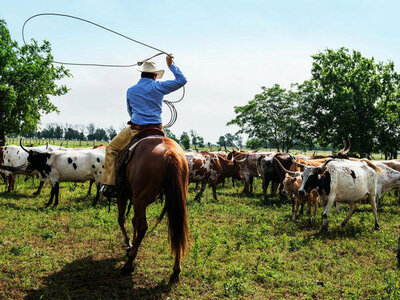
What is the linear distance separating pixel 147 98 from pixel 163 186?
1765mm

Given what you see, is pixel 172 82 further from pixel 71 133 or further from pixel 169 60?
pixel 71 133

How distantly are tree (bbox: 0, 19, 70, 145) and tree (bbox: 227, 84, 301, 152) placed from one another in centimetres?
2411

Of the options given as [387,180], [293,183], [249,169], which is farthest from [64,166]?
[387,180]

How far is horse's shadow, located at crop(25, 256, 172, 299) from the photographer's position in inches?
169

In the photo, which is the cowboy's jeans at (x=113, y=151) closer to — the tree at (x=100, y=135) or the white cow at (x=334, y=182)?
the white cow at (x=334, y=182)

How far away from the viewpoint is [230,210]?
10750mm

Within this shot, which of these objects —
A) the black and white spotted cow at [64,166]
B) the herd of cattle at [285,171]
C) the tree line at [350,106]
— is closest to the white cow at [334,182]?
the herd of cattle at [285,171]

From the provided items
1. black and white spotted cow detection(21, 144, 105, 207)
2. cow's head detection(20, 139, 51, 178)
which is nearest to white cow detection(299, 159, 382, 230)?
black and white spotted cow detection(21, 144, 105, 207)

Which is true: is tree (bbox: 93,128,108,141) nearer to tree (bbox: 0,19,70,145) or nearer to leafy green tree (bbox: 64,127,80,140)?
leafy green tree (bbox: 64,127,80,140)

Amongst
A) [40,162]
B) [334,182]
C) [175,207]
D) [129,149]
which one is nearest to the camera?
[175,207]

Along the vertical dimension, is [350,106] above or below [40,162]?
above

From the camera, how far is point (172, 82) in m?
5.29

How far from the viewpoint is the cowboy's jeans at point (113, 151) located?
5793 mm

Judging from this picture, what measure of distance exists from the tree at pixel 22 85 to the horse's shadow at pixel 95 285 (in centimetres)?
1904
